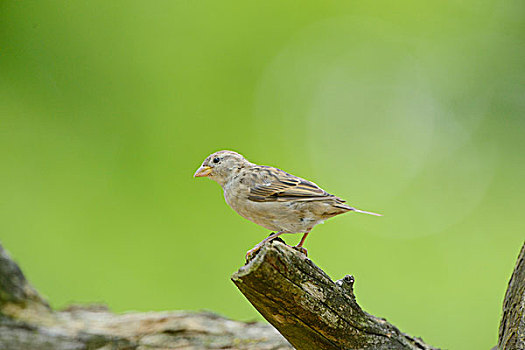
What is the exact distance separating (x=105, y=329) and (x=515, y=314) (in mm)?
2803

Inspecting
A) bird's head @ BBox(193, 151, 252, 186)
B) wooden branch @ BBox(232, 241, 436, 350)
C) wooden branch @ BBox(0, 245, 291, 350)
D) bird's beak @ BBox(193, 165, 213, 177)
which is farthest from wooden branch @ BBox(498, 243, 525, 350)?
bird's beak @ BBox(193, 165, 213, 177)

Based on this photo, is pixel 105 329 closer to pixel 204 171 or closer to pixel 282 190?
pixel 204 171

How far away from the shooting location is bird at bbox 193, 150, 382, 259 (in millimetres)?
3184

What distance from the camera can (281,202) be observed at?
10.6 ft

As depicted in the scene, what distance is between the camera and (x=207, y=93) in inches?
253

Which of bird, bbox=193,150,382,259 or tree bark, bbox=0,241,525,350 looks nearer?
tree bark, bbox=0,241,525,350

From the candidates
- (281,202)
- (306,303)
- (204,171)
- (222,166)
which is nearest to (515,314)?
(306,303)

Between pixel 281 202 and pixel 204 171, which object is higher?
pixel 204 171

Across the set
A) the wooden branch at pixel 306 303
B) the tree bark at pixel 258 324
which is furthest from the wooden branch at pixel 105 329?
the wooden branch at pixel 306 303

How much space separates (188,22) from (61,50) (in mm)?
1624

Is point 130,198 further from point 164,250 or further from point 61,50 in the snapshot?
point 61,50

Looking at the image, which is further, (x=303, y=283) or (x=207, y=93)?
(x=207, y=93)

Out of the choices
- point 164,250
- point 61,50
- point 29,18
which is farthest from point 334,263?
point 29,18

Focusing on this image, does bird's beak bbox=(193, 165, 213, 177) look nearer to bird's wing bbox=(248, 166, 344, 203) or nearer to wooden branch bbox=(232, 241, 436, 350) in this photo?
bird's wing bbox=(248, 166, 344, 203)
